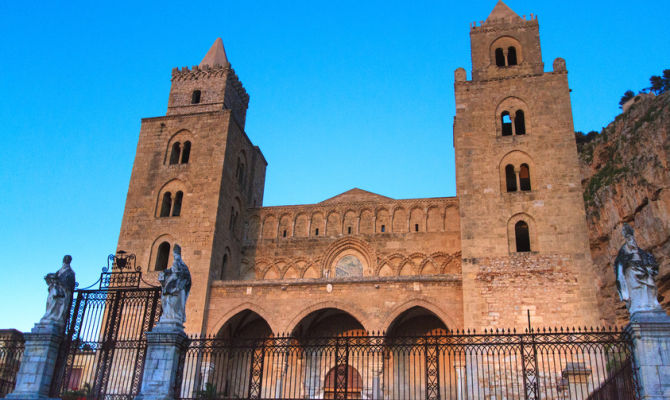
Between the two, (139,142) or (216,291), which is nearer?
(216,291)

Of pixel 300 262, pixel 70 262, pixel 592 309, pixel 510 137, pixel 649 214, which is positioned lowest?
pixel 70 262

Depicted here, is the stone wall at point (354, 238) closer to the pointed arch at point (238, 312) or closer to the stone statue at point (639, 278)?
the pointed arch at point (238, 312)

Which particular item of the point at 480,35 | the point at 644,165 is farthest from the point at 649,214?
the point at 480,35

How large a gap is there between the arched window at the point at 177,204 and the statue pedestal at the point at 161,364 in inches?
596

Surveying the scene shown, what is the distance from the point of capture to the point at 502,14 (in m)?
26.3

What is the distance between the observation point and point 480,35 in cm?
2545

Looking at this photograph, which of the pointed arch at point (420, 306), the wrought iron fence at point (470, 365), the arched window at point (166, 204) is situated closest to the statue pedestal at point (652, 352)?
the wrought iron fence at point (470, 365)

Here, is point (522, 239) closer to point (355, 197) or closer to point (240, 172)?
point (355, 197)

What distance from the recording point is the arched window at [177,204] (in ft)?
82.3

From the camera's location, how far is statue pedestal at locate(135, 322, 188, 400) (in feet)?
33.2

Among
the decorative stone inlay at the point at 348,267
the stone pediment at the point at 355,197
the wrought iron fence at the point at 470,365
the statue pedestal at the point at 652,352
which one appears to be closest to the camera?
the statue pedestal at the point at 652,352

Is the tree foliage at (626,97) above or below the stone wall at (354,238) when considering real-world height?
above

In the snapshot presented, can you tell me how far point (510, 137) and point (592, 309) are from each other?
716 cm

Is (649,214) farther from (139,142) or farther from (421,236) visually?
(139,142)
